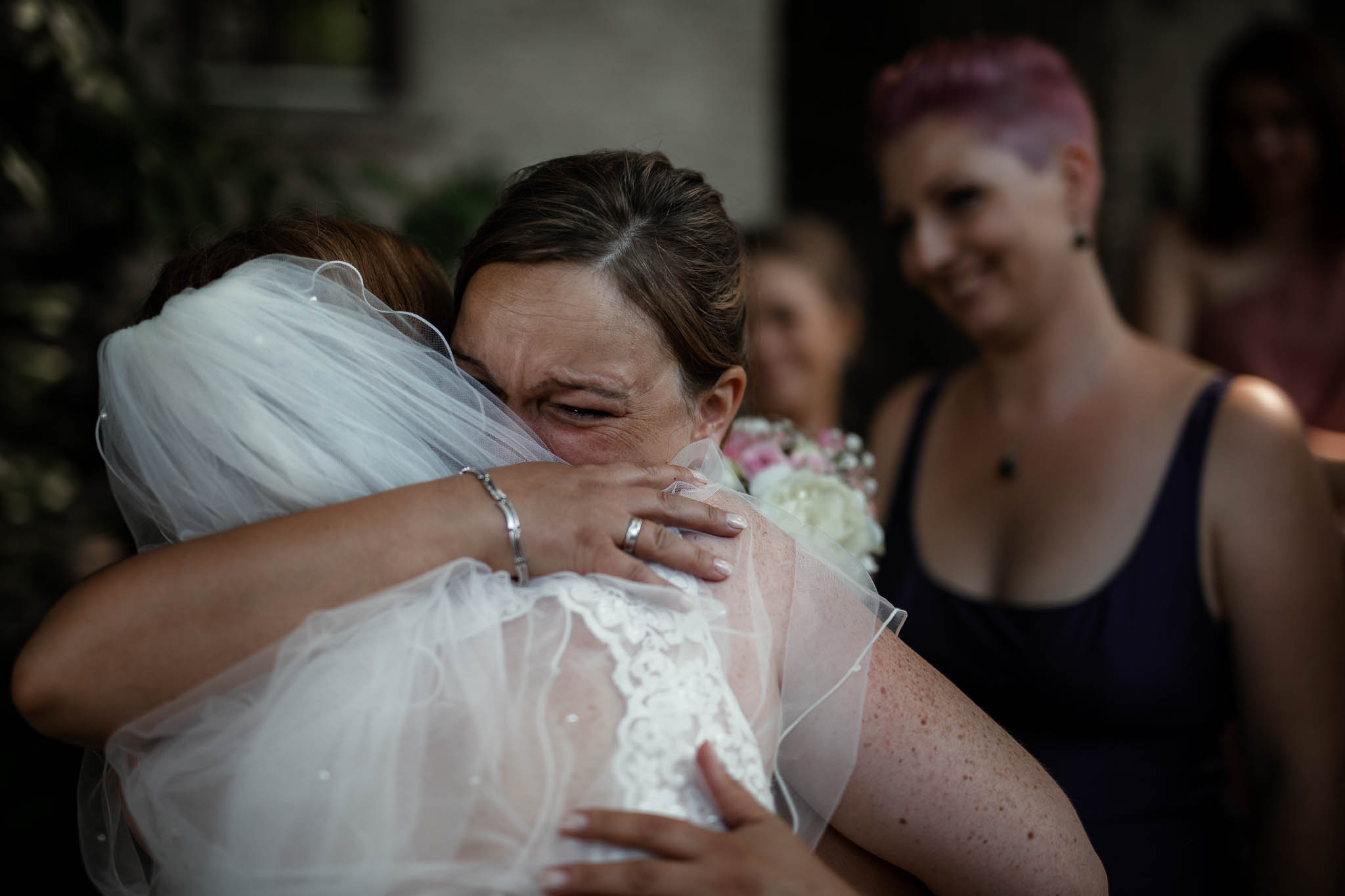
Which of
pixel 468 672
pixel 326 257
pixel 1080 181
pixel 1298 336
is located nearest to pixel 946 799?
pixel 468 672

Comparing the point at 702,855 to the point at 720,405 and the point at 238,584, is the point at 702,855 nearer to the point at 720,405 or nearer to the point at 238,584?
the point at 238,584

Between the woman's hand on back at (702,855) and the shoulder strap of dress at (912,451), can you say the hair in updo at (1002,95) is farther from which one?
the woman's hand on back at (702,855)

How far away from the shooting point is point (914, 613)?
105 inches

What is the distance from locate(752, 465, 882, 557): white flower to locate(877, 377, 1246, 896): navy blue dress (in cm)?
54

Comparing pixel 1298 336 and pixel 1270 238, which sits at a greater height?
pixel 1270 238

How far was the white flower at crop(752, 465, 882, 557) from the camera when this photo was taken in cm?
213

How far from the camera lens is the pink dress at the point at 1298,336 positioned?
3.51 metres

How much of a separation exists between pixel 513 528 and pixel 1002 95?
6.31 ft

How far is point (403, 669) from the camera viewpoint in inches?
49.5

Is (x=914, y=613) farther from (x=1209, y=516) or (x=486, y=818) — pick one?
(x=486, y=818)

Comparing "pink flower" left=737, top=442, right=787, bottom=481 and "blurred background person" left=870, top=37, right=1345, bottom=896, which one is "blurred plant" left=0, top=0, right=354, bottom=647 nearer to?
"pink flower" left=737, top=442, right=787, bottom=481

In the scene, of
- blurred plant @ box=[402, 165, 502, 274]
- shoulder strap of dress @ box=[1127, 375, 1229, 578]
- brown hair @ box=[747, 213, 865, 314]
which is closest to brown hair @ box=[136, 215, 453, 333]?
shoulder strap of dress @ box=[1127, 375, 1229, 578]

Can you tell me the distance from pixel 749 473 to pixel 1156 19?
536cm

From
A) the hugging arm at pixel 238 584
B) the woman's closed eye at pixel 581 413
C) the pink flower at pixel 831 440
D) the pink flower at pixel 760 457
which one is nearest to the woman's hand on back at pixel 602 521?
the hugging arm at pixel 238 584
